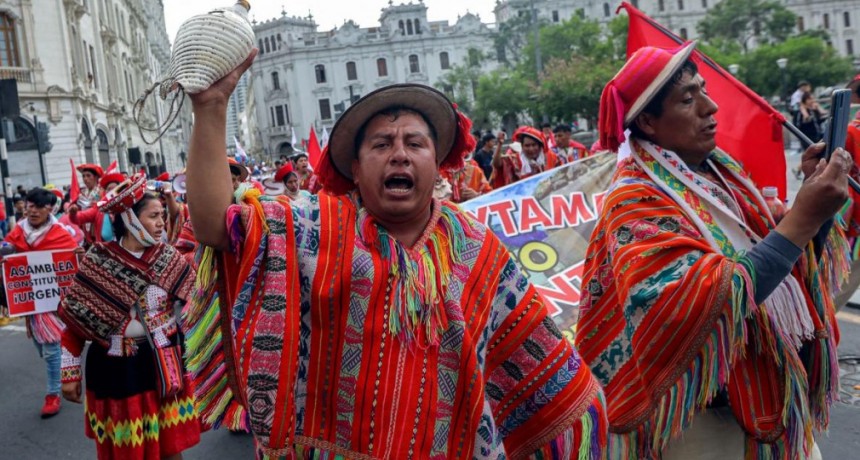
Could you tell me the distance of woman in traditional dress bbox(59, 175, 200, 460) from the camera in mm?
4223

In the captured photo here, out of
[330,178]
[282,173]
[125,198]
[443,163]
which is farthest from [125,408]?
[282,173]

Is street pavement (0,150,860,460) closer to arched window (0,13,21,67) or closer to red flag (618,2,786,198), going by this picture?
red flag (618,2,786,198)

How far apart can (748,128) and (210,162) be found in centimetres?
238

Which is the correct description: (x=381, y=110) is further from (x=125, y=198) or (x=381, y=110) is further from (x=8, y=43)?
(x=8, y=43)

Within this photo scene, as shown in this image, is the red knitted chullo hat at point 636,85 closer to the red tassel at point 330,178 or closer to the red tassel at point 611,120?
the red tassel at point 611,120

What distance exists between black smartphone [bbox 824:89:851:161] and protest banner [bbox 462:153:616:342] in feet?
10.6

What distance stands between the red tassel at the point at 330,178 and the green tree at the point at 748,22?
65499 millimetres

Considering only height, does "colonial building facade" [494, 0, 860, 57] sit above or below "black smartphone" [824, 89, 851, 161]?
above

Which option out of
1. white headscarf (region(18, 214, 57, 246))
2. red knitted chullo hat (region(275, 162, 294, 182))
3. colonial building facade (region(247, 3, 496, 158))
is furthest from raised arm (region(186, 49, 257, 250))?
colonial building facade (region(247, 3, 496, 158))

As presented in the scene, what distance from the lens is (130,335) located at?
4.30m

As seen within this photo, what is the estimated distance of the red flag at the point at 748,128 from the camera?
3.20 metres

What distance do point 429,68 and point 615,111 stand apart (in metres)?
82.8

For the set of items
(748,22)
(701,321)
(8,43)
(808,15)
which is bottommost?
(701,321)

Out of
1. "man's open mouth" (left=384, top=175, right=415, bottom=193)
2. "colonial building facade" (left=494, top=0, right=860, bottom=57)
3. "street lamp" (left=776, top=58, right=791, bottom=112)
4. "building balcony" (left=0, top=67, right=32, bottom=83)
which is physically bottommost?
"man's open mouth" (left=384, top=175, right=415, bottom=193)
